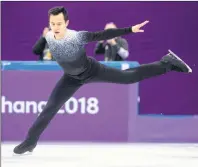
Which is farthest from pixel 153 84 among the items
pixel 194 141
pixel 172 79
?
pixel 194 141

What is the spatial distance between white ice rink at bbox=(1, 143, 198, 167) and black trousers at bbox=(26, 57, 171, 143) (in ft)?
1.29

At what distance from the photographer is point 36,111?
7055mm

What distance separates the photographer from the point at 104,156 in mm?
5969

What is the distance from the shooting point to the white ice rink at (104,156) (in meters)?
5.46

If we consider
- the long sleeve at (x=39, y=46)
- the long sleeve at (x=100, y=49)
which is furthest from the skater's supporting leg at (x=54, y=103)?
the long sleeve at (x=100, y=49)

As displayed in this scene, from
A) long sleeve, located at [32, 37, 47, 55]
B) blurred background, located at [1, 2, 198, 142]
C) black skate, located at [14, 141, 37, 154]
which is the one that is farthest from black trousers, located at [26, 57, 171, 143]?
blurred background, located at [1, 2, 198, 142]

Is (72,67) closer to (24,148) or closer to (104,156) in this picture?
(24,148)

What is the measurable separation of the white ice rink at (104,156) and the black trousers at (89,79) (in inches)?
15.4

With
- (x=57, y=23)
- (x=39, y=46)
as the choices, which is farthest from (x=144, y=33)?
(x=57, y=23)

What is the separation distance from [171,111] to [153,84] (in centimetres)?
60

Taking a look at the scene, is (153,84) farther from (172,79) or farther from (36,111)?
(36,111)

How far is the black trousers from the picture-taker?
535 centimetres

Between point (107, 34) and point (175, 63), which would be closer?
point (107, 34)

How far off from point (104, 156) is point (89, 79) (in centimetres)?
107
